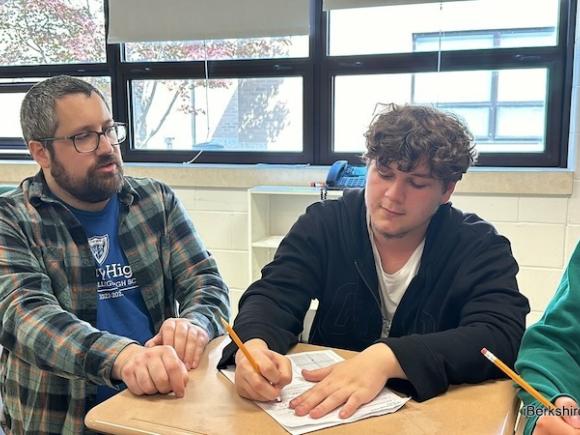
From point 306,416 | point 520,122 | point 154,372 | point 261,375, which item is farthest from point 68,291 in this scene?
point 520,122

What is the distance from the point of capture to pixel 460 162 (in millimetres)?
1358

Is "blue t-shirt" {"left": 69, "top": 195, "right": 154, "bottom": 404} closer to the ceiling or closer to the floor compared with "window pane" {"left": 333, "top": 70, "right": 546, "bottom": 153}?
closer to the floor

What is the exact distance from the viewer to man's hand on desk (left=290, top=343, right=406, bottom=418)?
96cm

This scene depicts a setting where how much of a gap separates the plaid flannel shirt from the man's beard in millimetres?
59

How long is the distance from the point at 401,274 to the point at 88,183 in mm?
873

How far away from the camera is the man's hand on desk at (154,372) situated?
1.04 metres

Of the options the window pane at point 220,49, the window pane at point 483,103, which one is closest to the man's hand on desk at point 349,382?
the window pane at point 483,103

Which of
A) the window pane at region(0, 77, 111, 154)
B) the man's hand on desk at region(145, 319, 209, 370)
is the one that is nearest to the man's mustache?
the man's hand on desk at region(145, 319, 209, 370)

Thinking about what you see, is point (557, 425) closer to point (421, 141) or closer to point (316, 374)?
point (316, 374)

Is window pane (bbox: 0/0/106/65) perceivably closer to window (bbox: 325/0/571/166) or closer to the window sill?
the window sill

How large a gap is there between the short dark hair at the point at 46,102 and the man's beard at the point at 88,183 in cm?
10

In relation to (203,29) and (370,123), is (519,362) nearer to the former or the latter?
(370,123)

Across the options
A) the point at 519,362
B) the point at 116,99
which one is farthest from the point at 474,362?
the point at 116,99

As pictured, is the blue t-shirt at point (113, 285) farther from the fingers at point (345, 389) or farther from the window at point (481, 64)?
the window at point (481, 64)
